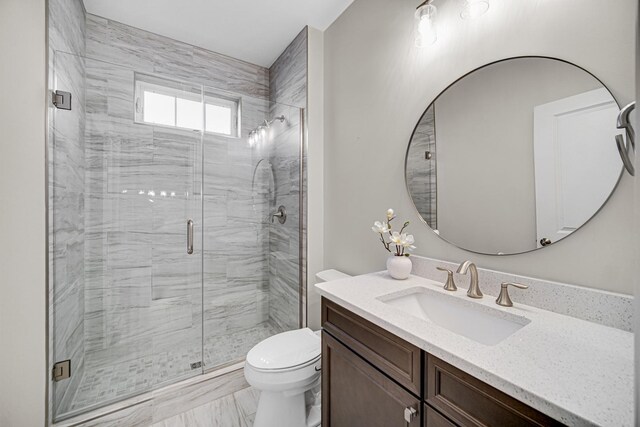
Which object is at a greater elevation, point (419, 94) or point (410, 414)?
point (419, 94)

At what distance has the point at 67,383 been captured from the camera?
152cm

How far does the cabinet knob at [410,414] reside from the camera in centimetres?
74

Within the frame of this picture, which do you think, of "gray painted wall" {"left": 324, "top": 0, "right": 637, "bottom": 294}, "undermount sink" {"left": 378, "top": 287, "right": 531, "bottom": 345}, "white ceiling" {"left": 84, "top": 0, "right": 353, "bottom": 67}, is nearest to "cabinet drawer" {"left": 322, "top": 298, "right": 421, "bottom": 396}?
"undermount sink" {"left": 378, "top": 287, "right": 531, "bottom": 345}

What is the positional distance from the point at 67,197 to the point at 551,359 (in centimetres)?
237

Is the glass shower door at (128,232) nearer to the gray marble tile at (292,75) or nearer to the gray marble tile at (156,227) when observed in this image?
the gray marble tile at (156,227)

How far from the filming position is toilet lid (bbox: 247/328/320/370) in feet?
4.40

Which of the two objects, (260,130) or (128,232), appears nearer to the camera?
(128,232)

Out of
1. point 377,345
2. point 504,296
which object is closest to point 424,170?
point 504,296

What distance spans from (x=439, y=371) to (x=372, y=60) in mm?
1700

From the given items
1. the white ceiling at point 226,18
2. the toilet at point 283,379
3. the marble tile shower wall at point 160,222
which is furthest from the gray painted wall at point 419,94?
the marble tile shower wall at point 160,222

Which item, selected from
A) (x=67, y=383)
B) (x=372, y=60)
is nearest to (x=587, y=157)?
(x=372, y=60)

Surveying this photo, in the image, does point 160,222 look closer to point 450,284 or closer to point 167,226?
point 167,226

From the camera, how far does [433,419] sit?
701 mm
